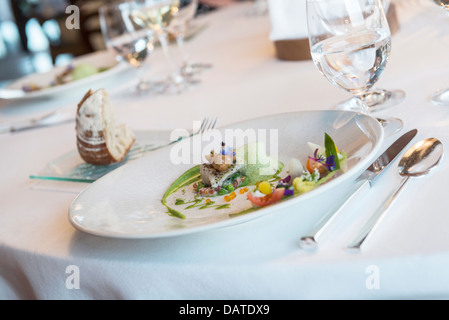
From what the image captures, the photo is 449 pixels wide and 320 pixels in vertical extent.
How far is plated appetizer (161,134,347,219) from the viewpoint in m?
0.65

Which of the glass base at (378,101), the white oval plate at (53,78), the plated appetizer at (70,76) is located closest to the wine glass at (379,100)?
the glass base at (378,101)

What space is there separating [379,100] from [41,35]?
6.50m

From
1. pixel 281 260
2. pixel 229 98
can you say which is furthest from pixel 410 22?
pixel 281 260

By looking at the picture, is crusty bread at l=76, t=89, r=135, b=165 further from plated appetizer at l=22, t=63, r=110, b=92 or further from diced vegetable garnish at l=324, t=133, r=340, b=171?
plated appetizer at l=22, t=63, r=110, b=92

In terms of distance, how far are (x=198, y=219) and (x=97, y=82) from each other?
1.21m

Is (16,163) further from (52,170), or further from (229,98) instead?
(229,98)

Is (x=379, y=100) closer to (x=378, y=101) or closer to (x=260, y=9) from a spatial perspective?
(x=378, y=101)

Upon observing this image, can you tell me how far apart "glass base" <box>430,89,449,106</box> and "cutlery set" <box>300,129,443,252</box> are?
5.9 inches

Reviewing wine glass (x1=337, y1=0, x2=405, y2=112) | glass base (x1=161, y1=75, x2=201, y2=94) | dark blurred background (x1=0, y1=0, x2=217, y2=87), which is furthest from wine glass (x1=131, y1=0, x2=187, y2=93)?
dark blurred background (x1=0, y1=0, x2=217, y2=87)

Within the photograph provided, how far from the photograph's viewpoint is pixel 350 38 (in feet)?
2.70

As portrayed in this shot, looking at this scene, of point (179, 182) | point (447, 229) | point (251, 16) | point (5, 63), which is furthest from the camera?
point (5, 63)

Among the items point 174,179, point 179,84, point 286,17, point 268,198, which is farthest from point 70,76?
point 268,198

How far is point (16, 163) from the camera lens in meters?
1.26

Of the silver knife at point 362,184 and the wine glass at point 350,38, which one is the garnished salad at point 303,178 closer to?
the silver knife at point 362,184
